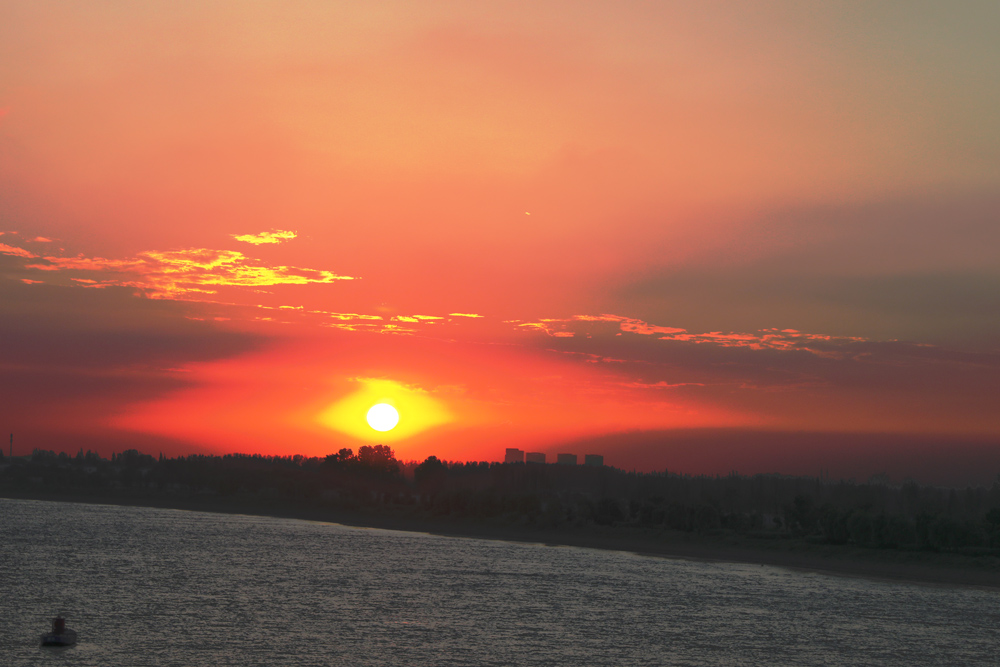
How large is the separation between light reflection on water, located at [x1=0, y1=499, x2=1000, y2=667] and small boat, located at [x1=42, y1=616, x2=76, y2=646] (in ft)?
2.15

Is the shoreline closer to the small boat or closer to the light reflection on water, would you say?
the light reflection on water

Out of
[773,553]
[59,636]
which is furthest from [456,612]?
[773,553]

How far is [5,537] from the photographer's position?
4085 inches

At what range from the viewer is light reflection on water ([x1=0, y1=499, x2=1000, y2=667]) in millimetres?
37031

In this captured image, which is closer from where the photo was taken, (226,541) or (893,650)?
(893,650)

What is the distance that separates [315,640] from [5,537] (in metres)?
84.8

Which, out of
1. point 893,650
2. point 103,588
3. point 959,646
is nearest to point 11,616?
point 103,588

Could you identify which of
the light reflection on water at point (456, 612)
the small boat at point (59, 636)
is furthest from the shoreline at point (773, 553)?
the small boat at point (59, 636)

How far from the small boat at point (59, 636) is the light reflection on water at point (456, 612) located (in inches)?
25.8

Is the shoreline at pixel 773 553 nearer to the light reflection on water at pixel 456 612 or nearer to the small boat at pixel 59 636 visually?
the light reflection on water at pixel 456 612

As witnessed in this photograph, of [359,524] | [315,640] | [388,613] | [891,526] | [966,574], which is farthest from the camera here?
[359,524]

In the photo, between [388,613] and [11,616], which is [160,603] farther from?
[388,613]

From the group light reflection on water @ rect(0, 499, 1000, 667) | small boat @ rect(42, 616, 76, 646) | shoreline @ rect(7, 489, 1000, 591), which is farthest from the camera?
shoreline @ rect(7, 489, 1000, 591)

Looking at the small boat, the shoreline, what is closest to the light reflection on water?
the small boat
